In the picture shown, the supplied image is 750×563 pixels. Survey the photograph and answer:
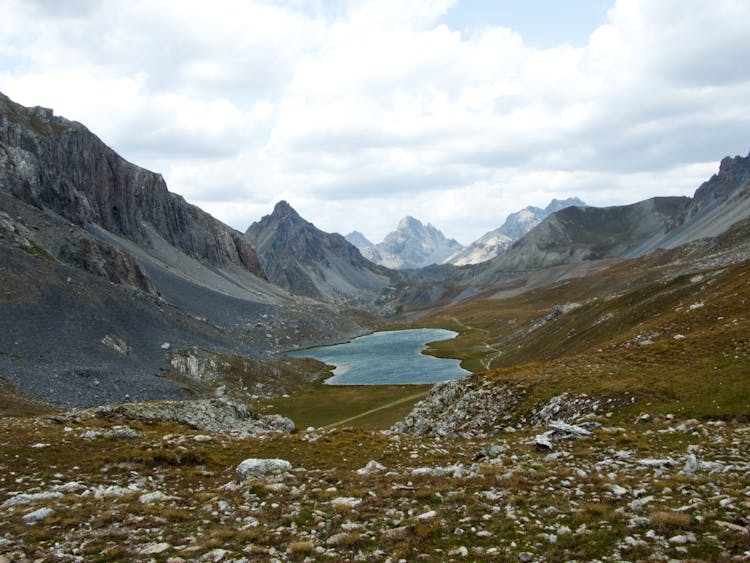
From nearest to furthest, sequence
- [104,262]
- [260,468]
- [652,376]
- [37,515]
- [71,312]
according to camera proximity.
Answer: [37,515] → [260,468] → [652,376] → [71,312] → [104,262]

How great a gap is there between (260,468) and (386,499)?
348 inches

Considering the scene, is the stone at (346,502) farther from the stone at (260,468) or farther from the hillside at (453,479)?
the stone at (260,468)

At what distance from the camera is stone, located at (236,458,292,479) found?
950 inches

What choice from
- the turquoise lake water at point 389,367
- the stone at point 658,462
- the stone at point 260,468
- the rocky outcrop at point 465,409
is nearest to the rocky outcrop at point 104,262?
the turquoise lake water at point 389,367

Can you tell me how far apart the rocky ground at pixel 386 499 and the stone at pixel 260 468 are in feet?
0.27

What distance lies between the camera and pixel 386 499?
59.2 ft

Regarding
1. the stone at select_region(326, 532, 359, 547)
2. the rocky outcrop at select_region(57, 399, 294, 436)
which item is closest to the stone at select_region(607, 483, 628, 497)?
the stone at select_region(326, 532, 359, 547)

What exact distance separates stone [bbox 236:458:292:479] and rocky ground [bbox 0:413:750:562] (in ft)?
0.27

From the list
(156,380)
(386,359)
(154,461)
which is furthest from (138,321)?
(154,461)

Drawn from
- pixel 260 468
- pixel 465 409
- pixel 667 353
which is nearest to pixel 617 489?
pixel 260 468

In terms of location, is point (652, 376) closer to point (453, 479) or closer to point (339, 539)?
point (453, 479)

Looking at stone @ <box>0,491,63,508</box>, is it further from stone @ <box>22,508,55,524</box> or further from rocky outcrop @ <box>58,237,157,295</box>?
rocky outcrop @ <box>58,237,157,295</box>

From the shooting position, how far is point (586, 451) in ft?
80.2

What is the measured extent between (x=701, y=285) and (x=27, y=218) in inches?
6050
